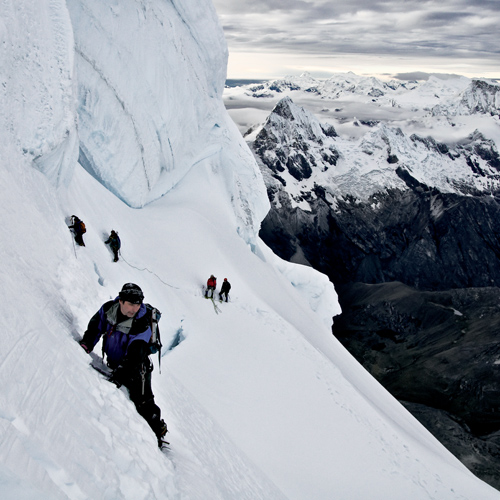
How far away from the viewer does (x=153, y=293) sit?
54.5 ft

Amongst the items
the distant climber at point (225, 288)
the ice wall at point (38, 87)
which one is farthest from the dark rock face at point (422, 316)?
the ice wall at point (38, 87)

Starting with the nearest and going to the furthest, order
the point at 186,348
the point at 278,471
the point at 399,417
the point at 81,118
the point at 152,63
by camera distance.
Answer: the point at 278,471 < the point at 186,348 < the point at 81,118 < the point at 152,63 < the point at 399,417

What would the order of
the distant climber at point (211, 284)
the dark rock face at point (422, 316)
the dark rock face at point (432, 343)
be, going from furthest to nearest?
1. the dark rock face at point (432, 343)
2. the dark rock face at point (422, 316)
3. the distant climber at point (211, 284)

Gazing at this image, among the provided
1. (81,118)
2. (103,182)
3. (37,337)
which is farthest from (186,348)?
(81,118)

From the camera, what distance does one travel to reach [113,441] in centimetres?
479

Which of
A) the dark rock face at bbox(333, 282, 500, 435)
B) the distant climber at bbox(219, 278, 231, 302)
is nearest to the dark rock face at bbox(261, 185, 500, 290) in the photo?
the dark rock face at bbox(333, 282, 500, 435)

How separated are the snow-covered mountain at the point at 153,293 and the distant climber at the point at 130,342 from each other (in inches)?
8.3

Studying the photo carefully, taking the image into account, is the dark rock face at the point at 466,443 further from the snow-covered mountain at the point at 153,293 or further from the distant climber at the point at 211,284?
the distant climber at the point at 211,284

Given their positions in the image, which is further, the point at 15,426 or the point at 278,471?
the point at 278,471

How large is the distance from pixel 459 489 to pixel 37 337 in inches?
821

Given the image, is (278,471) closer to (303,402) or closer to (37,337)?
(303,402)

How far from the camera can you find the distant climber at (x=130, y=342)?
17.8 feet

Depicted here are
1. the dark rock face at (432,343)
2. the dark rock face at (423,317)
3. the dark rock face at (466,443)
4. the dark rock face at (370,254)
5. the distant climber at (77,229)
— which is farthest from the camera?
the dark rock face at (370,254)

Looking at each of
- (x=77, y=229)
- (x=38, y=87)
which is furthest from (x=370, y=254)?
(x=38, y=87)
